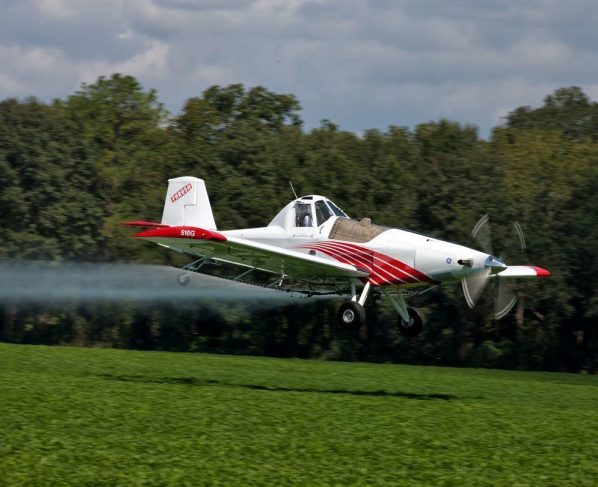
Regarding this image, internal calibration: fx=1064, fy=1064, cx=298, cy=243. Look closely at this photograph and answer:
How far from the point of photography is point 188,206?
26.0m

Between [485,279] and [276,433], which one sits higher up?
[485,279]

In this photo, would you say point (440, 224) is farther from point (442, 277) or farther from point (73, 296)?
point (442, 277)

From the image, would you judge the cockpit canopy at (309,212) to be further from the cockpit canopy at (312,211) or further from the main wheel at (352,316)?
the main wheel at (352,316)

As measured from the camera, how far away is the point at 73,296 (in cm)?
4916

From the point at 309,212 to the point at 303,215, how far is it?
157mm

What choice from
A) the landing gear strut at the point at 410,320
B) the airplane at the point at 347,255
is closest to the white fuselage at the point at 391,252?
the airplane at the point at 347,255

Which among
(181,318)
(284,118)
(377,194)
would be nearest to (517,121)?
(284,118)

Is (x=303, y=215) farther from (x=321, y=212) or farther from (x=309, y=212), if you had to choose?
(x=321, y=212)

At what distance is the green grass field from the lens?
15750mm

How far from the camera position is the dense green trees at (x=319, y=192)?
47.3 metres

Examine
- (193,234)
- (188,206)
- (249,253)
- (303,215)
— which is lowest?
(249,253)

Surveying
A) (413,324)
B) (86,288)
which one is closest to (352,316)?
(413,324)

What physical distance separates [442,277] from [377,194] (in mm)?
28391

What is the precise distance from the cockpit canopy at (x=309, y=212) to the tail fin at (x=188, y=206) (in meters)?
3.16
